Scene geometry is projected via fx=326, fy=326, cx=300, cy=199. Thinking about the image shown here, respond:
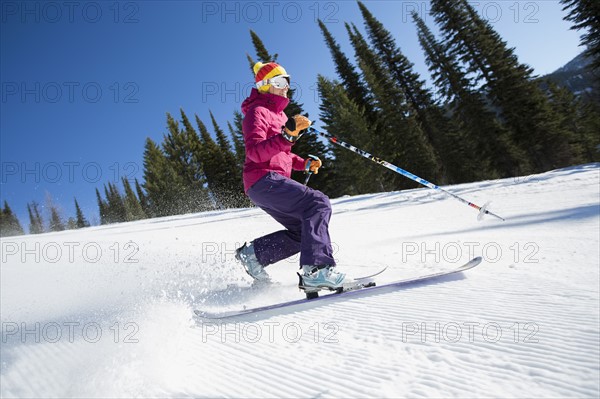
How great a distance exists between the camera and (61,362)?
1.79 metres

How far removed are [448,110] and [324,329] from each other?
35.4 m

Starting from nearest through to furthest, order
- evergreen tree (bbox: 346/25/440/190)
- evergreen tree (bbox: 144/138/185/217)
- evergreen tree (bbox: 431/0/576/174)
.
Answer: evergreen tree (bbox: 431/0/576/174) → evergreen tree (bbox: 346/25/440/190) → evergreen tree (bbox: 144/138/185/217)

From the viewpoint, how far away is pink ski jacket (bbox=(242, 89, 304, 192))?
2.96 metres

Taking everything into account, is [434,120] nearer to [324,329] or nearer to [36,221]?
[324,329]

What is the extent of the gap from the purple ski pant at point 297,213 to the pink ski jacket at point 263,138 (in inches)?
4.6

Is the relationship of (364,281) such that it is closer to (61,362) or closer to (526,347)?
(526,347)

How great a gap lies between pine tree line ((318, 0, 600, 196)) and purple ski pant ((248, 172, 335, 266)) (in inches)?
1034

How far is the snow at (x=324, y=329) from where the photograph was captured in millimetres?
1410

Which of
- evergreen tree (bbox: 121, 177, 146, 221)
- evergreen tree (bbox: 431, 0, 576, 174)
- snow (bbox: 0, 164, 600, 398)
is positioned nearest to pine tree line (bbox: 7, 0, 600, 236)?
evergreen tree (bbox: 431, 0, 576, 174)

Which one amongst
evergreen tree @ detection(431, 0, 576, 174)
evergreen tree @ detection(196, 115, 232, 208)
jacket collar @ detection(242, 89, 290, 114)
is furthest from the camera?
evergreen tree @ detection(196, 115, 232, 208)

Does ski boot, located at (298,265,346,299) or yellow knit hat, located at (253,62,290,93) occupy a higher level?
yellow knit hat, located at (253,62,290,93)

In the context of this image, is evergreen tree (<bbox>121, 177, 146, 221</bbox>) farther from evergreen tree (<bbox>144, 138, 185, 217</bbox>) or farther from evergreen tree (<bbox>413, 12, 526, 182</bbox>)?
evergreen tree (<bbox>413, 12, 526, 182</bbox>)

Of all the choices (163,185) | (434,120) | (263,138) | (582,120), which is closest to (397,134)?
(434,120)

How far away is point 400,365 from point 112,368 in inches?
55.3
